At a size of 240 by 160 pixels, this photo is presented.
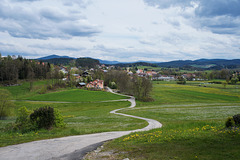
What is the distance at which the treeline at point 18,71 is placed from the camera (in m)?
116

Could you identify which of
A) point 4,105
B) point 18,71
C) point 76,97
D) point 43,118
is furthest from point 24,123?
point 18,71

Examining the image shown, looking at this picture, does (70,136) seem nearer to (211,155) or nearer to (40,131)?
(40,131)

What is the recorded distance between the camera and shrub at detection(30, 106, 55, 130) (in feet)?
63.7

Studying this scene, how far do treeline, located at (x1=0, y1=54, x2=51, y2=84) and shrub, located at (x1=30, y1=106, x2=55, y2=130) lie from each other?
110926mm

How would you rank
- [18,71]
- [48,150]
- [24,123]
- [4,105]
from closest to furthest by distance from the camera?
[48,150]
[24,123]
[4,105]
[18,71]

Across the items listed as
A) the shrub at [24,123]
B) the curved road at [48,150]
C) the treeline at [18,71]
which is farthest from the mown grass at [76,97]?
the curved road at [48,150]

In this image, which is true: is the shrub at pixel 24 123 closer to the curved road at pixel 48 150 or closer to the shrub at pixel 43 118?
the shrub at pixel 43 118

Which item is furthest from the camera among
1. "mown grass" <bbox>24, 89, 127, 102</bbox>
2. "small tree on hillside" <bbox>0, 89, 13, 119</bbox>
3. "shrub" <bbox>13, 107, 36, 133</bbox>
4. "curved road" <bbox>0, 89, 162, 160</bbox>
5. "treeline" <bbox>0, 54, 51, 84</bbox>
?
"treeline" <bbox>0, 54, 51, 84</bbox>

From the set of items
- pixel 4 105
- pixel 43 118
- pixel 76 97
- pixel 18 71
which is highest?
pixel 18 71

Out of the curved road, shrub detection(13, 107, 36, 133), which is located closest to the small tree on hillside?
shrub detection(13, 107, 36, 133)

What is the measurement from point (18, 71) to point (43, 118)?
12498 cm

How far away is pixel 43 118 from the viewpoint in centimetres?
1941

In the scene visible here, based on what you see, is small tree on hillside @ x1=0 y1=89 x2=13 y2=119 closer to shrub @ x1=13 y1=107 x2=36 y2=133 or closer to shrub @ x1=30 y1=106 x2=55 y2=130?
shrub @ x1=13 y1=107 x2=36 y2=133

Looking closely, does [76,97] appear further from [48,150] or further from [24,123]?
[48,150]
